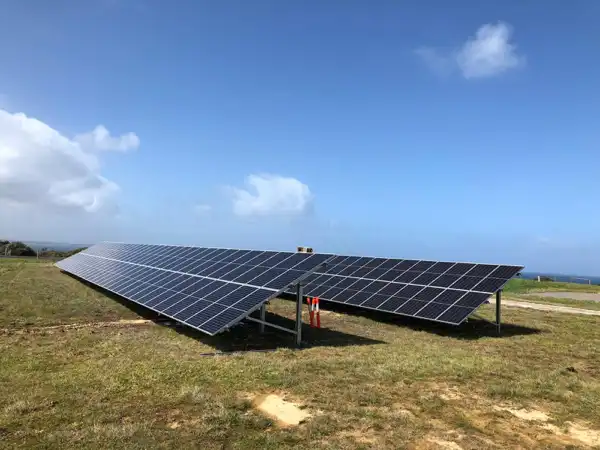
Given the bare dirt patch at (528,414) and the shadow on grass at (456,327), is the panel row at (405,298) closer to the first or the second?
the shadow on grass at (456,327)

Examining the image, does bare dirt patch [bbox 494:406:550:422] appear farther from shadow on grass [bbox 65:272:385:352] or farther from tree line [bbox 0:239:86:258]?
tree line [bbox 0:239:86:258]

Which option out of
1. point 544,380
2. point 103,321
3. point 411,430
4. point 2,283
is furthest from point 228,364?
point 2,283

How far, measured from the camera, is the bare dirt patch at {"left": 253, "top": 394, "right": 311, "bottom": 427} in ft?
26.8

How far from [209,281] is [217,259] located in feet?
15.9

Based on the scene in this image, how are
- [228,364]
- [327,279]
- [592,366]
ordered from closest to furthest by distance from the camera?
[228,364], [592,366], [327,279]

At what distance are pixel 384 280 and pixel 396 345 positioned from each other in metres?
8.47

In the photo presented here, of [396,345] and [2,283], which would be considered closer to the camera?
[396,345]

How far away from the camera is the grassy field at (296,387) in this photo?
24.6 ft

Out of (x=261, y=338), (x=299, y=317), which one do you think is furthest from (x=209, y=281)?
(x=299, y=317)

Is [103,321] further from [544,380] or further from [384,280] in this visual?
[544,380]

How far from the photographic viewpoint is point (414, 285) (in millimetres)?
21656

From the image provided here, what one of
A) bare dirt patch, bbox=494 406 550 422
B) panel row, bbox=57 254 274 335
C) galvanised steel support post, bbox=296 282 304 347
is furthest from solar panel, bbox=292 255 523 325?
bare dirt patch, bbox=494 406 550 422

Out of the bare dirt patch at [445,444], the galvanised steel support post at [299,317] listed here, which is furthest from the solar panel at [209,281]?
the bare dirt patch at [445,444]

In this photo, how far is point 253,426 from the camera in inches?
308
